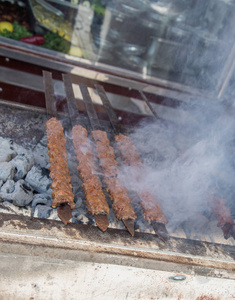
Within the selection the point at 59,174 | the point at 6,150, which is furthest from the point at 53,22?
the point at 59,174

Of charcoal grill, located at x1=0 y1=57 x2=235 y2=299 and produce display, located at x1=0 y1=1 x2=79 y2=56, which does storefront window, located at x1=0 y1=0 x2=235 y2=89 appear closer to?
produce display, located at x1=0 y1=1 x2=79 y2=56

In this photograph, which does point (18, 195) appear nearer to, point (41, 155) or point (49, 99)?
point (41, 155)

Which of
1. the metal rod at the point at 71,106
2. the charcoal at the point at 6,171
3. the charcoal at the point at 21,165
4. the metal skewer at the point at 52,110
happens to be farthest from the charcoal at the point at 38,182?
the metal rod at the point at 71,106

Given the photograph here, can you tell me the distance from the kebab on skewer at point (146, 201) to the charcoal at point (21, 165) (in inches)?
42.8

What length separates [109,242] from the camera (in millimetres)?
2385

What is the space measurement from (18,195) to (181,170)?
192 cm

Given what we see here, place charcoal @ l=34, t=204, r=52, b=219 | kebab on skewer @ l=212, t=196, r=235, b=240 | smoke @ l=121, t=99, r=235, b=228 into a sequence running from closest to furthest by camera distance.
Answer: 1. charcoal @ l=34, t=204, r=52, b=219
2. kebab on skewer @ l=212, t=196, r=235, b=240
3. smoke @ l=121, t=99, r=235, b=228

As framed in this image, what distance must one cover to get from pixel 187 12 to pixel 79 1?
2.43 metres

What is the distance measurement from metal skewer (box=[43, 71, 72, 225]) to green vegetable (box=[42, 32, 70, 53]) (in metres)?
2.73

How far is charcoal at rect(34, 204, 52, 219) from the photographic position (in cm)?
281

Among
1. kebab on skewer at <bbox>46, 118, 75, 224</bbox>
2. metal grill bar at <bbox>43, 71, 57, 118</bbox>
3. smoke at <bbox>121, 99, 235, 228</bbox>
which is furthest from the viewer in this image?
metal grill bar at <bbox>43, 71, 57, 118</bbox>

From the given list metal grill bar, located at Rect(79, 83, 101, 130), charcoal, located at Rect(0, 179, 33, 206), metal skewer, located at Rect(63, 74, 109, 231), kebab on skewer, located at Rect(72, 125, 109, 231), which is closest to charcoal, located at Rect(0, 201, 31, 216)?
charcoal, located at Rect(0, 179, 33, 206)

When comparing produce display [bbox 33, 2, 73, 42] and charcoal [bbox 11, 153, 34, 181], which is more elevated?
produce display [bbox 33, 2, 73, 42]

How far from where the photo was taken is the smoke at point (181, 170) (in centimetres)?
336
